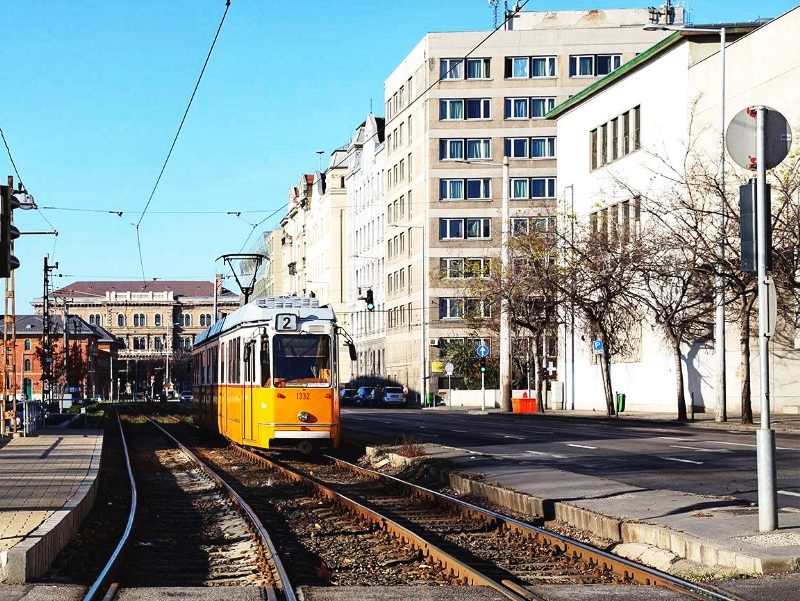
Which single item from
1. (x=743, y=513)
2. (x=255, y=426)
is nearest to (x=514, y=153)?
(x=255, y=426)

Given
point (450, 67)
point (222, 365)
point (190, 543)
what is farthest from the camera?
point (450, 67)

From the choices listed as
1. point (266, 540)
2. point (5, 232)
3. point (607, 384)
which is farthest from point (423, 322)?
point (5, 232)

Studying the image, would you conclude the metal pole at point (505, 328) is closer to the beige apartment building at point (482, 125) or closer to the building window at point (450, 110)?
the beige apartment building at point (482, 125)

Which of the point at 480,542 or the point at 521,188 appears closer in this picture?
the point at 480,542

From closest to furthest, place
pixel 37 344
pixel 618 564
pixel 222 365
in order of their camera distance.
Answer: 1. pixel 618 564
2. pixel 222 365
3. pixel 37 344

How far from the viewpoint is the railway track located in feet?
36.9

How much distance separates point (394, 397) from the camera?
84.1 m

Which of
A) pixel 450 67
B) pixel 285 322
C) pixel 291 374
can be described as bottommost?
pixel 291 374

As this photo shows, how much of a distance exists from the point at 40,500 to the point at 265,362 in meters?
11.3

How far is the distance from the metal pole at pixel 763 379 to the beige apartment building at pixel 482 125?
74547 millimetres

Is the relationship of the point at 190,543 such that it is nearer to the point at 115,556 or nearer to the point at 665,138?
the point at 115,556

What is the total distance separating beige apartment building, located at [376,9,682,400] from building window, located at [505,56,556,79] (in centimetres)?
7

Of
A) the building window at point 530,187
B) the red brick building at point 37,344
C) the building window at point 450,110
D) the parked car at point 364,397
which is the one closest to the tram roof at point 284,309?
the parked car at point 364,397

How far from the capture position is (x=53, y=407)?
70.4 m
